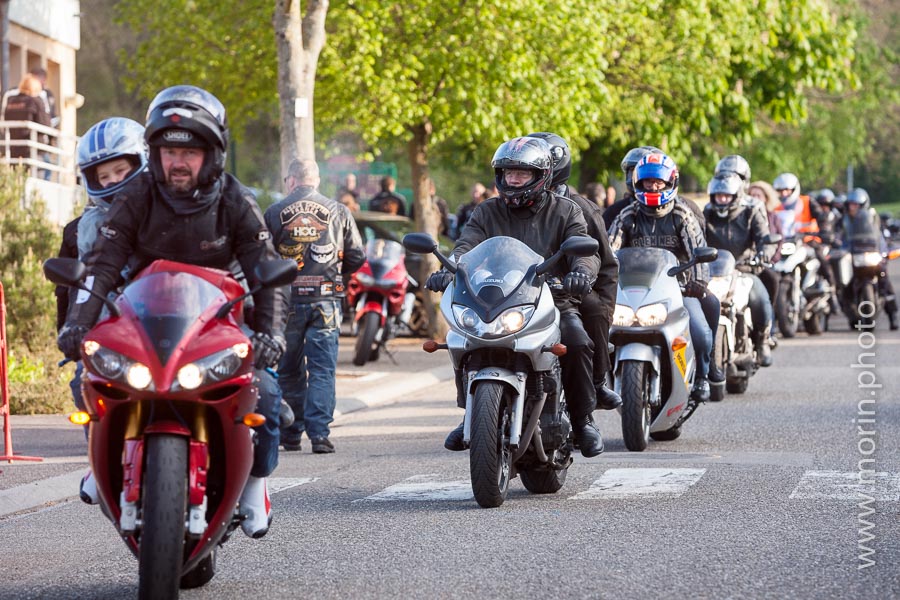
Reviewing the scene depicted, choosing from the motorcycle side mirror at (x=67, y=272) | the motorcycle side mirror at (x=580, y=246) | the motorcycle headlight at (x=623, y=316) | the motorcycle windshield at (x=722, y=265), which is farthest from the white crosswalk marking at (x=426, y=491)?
the motorcycle windshield at (x=722, y=265)

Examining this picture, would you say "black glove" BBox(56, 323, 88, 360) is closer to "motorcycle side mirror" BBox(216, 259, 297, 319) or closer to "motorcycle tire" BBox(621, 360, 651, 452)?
"motorcycle side mirror" BBox(216, 259, 297, 319)

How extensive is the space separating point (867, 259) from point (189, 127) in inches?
769

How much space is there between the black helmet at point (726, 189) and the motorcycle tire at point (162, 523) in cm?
1036

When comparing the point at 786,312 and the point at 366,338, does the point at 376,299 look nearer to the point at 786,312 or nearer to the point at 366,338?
the point at 366,338

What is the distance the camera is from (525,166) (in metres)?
9.00

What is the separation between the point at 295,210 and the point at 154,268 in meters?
6.15

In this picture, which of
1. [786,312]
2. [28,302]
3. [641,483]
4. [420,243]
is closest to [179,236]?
[420,243]

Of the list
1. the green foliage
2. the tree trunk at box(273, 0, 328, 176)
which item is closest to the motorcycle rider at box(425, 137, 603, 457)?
the green foliage

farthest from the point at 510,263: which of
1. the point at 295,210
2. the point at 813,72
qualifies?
the point at 813,72

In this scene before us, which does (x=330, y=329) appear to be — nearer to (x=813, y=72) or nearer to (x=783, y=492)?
(x=783, y=492)

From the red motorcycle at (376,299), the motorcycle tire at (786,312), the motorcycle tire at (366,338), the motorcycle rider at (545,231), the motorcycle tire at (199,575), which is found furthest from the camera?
the motorcycle tire at (786,312)

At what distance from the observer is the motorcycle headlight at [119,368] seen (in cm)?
560

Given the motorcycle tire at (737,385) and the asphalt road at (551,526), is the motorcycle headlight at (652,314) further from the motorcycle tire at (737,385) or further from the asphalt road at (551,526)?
the motorcycle tire at (737,385)

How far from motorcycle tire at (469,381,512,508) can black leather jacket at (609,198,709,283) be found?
3.97m
